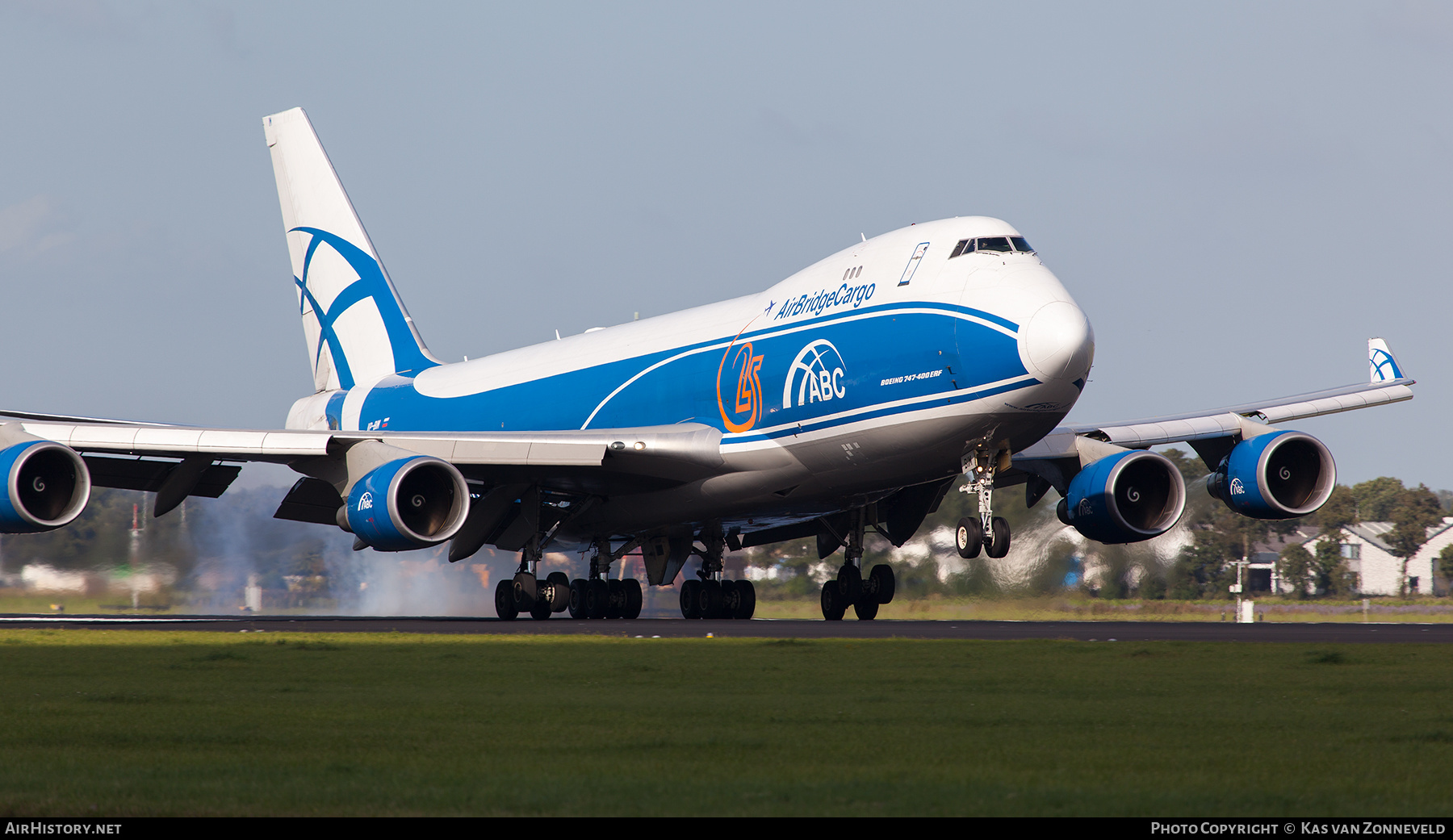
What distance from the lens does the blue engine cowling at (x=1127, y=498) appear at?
86.8 feet

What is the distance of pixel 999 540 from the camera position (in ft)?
72.6

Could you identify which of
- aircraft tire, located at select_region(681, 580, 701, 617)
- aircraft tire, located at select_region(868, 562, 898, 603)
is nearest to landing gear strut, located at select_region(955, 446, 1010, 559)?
aircraft tire, located at select_region(868, 562, 898, 603)

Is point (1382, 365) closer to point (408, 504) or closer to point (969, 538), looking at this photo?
point (969, 538)

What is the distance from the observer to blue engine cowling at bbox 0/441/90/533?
23.6 meters

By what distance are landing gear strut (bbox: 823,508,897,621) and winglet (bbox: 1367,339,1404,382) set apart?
10.7m

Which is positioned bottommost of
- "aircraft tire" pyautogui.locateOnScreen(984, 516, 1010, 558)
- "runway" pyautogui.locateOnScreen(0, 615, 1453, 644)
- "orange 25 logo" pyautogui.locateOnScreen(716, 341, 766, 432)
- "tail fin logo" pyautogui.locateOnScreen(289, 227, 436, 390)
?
"runway" pyautogui.locateOnScreen(0, 615, 1453, 644)

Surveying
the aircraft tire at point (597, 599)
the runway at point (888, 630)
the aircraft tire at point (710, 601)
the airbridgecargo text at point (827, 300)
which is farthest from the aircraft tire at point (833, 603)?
the airbridgecargo text at point (827, 300)

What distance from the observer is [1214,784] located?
7.39 metres

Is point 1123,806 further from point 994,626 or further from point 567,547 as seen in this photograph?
point 567,547

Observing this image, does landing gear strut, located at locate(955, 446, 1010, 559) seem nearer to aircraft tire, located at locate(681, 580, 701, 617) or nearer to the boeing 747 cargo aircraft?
the boeing 747 cargo aircraft

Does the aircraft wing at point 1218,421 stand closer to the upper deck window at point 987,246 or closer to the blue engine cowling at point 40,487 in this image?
the upper deck window at point 987,246

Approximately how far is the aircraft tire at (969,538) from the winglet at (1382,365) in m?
12.8

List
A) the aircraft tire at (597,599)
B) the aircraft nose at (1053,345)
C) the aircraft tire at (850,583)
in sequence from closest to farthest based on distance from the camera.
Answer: the aircraft nose at (1053,345) < the aircraft tire at (850,583) < the aircraft tire at (597,599)

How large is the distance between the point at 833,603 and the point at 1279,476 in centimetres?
837
